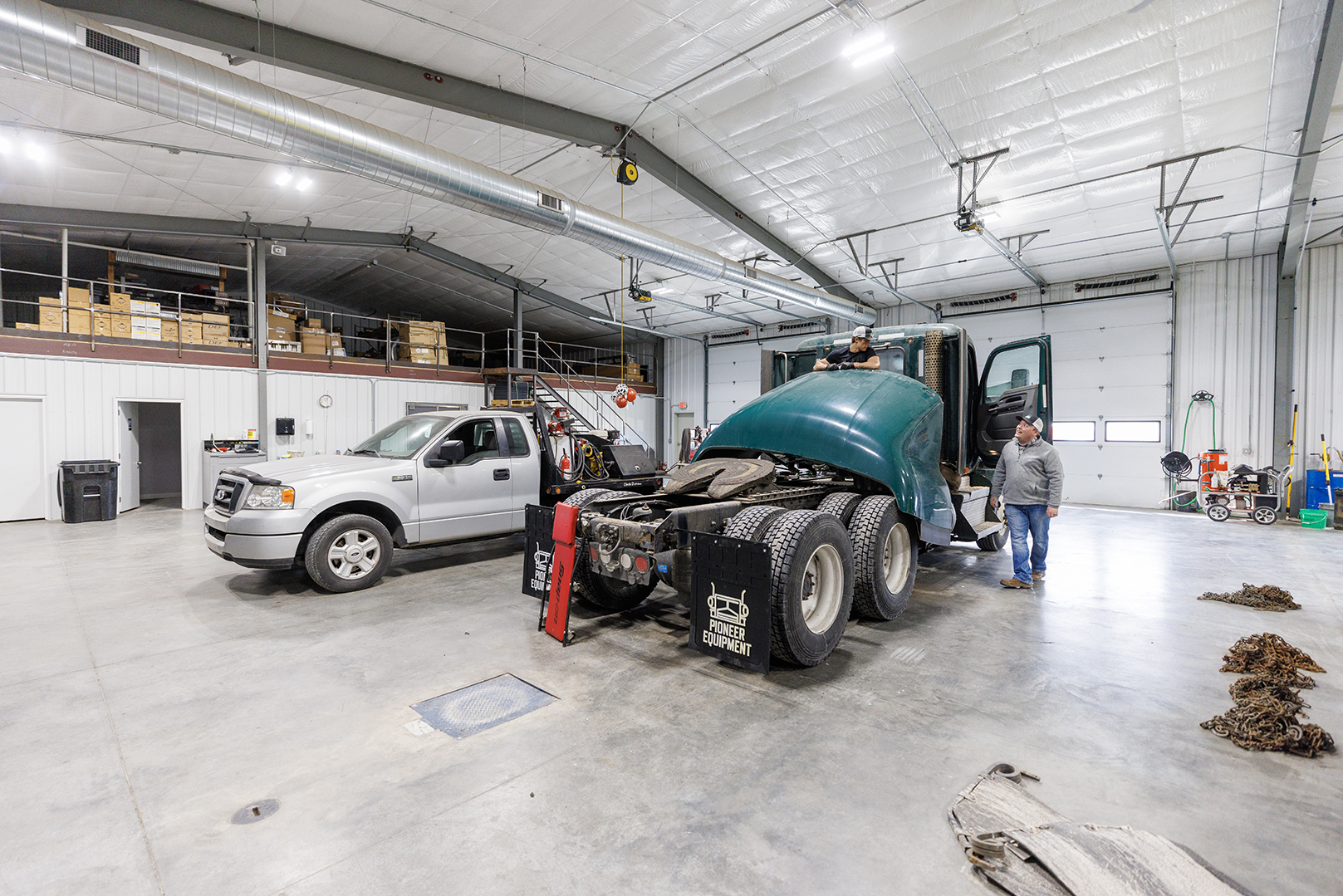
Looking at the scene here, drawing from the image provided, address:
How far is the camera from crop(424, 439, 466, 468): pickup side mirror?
654cm

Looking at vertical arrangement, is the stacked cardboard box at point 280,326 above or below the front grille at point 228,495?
above

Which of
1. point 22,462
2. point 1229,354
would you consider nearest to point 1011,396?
point 1229,354

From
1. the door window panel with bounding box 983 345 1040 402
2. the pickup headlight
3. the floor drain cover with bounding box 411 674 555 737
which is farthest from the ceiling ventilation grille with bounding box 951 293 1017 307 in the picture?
the pickup headlight

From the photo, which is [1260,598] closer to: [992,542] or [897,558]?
[992,542]

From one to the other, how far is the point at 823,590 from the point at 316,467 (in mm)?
5148

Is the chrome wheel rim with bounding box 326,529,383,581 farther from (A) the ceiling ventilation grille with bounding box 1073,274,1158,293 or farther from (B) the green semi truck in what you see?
(A) the ceiling ventilation grille with bounding box 1073,274,1158,293

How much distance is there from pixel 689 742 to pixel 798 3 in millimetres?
7683

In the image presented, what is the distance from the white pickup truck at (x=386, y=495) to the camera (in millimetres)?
5691

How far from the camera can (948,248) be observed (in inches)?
547

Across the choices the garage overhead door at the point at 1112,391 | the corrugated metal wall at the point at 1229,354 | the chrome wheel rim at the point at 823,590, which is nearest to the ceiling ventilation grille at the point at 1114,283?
the garage overhead door at the point at 1112,391

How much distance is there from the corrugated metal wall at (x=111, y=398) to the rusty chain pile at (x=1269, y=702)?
16.5 meters

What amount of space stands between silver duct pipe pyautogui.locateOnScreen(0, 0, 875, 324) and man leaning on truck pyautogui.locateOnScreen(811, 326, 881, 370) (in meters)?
5.55

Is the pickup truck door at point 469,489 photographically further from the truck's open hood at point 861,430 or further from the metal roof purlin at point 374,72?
the metal roof purlin at point 374,72

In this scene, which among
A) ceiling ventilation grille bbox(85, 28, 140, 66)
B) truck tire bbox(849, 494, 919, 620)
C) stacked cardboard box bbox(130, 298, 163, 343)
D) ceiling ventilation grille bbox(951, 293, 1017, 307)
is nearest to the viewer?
truck tire bbox(849, 494, 919, 620)
